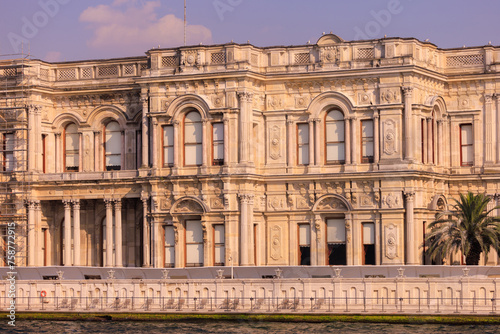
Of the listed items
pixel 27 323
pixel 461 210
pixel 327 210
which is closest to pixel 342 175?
pixel 327 210

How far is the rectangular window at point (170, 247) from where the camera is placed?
59.5 meters

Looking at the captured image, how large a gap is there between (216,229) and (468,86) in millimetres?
13665

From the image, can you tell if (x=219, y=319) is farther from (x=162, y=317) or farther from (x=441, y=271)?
(x=441, y=271)

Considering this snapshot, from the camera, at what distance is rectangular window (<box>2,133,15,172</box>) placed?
6366 cm

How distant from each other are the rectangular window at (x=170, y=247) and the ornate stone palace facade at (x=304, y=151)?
132 mm

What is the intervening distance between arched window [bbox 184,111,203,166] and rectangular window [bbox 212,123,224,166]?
25.5 inches

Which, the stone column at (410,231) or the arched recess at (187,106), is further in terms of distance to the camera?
the arched recess at (187,106)

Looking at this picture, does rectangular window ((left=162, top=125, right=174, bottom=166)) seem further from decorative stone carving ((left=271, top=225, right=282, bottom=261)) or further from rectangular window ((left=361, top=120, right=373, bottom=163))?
rectangular window ((left=361, top=120, right=373, bottom=163))

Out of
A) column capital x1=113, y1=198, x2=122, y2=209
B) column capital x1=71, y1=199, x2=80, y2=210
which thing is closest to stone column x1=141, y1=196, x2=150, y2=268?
column capital x1=113, y1=198, x2=122, y2=209

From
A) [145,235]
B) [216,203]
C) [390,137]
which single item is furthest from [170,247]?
[390,137]

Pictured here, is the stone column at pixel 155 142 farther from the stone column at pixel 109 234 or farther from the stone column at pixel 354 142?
the stone column at pixel 354 142

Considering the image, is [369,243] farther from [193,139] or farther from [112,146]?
[112,146]

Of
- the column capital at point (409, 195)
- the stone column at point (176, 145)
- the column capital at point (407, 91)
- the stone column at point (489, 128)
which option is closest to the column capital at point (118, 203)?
the stone column at point (176, 145)

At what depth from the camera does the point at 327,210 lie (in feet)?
191
